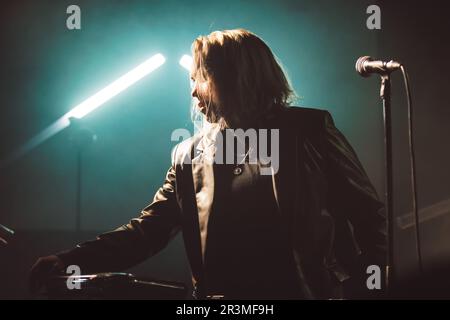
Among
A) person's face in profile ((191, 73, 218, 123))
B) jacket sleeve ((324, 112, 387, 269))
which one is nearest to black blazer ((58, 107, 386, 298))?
jacket sleeve ((324, 112, 387, 269))

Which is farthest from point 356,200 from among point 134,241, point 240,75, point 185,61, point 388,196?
point 185,61

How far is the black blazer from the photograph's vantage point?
1.38 meters

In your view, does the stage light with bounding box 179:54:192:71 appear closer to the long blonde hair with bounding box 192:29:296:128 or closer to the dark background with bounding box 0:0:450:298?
the dark background with bounding box 0:0:450:298

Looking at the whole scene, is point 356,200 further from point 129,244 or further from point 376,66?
point 129,244

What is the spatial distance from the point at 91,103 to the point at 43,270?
240 centimetres

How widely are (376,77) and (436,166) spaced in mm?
716

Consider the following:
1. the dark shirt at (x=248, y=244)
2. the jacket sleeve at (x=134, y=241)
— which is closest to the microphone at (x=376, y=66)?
the dark shirt at (x=248, y=244)

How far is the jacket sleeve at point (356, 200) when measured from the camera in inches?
53.2

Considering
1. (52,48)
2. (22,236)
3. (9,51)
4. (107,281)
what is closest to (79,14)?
(52,48)

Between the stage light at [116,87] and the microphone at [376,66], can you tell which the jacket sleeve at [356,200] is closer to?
the microphone at [376,66]

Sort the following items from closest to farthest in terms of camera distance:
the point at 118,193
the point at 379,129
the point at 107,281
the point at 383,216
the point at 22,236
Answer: the point at 107,281
the point at 383,216
the point at 22,236
the point at 379,129
the point at 118,193

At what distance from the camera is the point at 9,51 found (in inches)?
143
